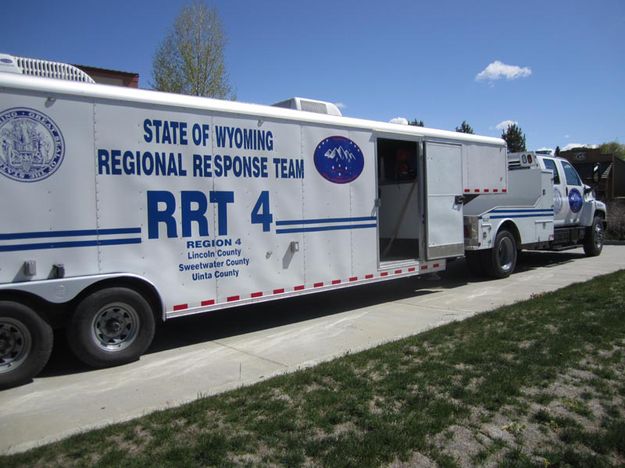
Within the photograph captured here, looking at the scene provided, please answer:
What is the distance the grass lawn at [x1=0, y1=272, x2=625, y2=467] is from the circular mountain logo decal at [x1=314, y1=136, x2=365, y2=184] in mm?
2787

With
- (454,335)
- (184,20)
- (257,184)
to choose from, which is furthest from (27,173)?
(184,20)

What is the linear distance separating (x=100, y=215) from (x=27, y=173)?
0.77m

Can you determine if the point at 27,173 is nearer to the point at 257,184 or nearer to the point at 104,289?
the point at 104,289

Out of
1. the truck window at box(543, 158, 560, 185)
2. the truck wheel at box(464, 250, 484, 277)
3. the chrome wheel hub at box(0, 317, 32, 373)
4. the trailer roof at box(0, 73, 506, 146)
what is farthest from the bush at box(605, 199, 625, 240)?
the chrome wheel hub at box(0, 317, 32, 373)

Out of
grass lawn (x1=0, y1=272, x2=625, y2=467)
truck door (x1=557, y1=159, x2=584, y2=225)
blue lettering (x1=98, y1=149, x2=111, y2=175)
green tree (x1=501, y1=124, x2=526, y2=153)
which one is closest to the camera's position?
grass lawn (x1=0, y1=272, x2=625, y2=467)

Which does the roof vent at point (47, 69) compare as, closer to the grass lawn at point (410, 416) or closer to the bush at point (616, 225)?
the grass lawn at point (410, 416)

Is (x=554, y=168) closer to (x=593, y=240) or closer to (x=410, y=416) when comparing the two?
(x=593, y=240)

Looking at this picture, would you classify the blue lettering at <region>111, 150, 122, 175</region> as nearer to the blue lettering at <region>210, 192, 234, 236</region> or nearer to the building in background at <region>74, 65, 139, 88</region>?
the blue lettering at <region>210, 192, 234, 236</region>

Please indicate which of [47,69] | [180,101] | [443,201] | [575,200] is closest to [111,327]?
[180,101]

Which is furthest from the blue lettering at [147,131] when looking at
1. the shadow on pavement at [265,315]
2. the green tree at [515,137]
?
the green tree at [515,137]

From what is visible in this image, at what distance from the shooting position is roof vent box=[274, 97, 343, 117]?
293 inches

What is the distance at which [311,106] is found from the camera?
757 cm

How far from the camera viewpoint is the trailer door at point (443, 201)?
8727 mm

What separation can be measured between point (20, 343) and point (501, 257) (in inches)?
350
